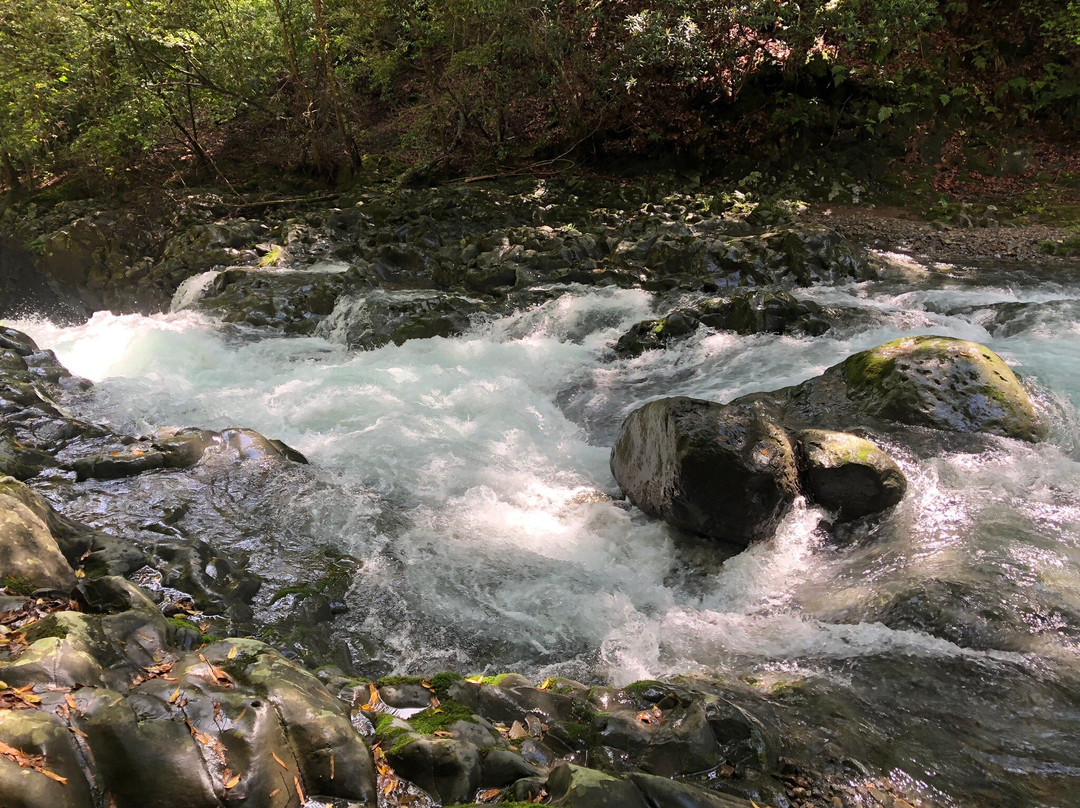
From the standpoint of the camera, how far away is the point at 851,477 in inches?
187

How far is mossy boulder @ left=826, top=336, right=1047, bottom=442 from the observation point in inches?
209

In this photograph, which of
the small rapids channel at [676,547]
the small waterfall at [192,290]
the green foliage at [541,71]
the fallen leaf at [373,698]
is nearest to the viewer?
the fallen leaf at [373,698]

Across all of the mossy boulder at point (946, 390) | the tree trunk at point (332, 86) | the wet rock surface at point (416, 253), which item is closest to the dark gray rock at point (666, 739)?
the mossy boulder at point (946, 390)

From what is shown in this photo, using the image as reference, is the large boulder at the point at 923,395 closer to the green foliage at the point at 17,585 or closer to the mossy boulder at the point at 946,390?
the mossy boulder at the point at 946,390

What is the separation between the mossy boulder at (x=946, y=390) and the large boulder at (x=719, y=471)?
1.16 metres

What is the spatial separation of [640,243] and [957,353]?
18.9 feet

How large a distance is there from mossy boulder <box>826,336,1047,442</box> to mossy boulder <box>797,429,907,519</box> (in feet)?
2.67

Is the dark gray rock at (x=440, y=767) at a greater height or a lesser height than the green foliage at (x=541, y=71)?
lesser

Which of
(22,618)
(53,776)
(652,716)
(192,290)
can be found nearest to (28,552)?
(22,618)

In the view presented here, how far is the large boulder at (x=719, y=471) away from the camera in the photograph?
4.68m

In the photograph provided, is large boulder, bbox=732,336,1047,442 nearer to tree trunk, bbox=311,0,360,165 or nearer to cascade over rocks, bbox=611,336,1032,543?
cascade over rocks, bbox=611,336,1032,543

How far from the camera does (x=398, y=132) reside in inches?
698

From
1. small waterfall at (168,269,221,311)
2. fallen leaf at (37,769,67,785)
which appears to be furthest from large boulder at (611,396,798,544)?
small waterfall at (168,269,221,311)

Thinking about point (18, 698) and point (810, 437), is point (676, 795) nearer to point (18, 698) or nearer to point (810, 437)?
point (18, 698)
